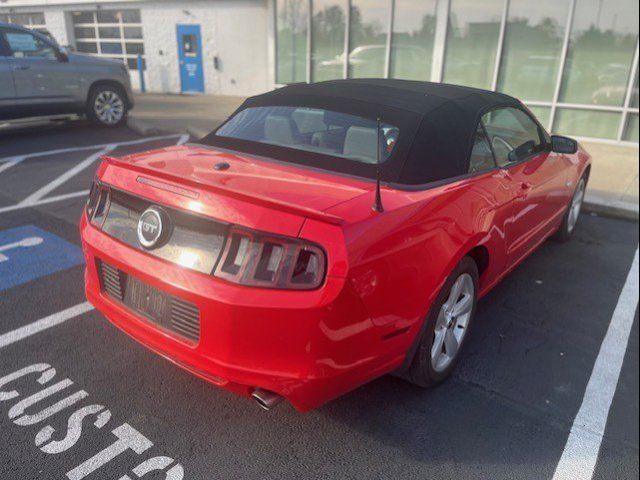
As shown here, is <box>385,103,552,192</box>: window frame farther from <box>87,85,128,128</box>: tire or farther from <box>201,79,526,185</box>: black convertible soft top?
<box>87,85,128,128</box>: tire

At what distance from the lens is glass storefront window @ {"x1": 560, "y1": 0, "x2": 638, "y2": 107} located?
9.80 m

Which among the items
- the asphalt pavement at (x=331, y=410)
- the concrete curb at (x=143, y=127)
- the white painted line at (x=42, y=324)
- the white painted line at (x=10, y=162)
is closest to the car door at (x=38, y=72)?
the concrete curb at (x=143, y=127)

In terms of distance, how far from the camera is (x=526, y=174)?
3.66 m

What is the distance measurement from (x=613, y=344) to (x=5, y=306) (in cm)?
407

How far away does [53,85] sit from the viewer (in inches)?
367

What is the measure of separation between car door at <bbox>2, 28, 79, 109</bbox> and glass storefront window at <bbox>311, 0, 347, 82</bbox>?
6.22 m

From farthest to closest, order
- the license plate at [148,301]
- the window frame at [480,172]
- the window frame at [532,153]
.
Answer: the window frame at [532,153] < the window frame at [480,172] < the license plate at [148,301]

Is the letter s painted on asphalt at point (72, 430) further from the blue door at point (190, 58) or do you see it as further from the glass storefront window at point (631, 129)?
the blue door at point (190, 58)

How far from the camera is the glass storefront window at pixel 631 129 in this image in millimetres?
10141

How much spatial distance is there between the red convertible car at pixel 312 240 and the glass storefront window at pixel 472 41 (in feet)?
28.6

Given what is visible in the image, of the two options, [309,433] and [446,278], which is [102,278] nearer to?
[309,433]

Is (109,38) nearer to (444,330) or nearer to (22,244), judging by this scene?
(22,244)

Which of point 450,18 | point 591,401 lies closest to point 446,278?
point 591,401

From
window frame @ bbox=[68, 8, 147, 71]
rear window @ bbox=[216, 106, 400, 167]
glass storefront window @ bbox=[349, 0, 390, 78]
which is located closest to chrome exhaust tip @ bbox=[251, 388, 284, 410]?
rear window @ bbox=[216, 106, 400, 167]
